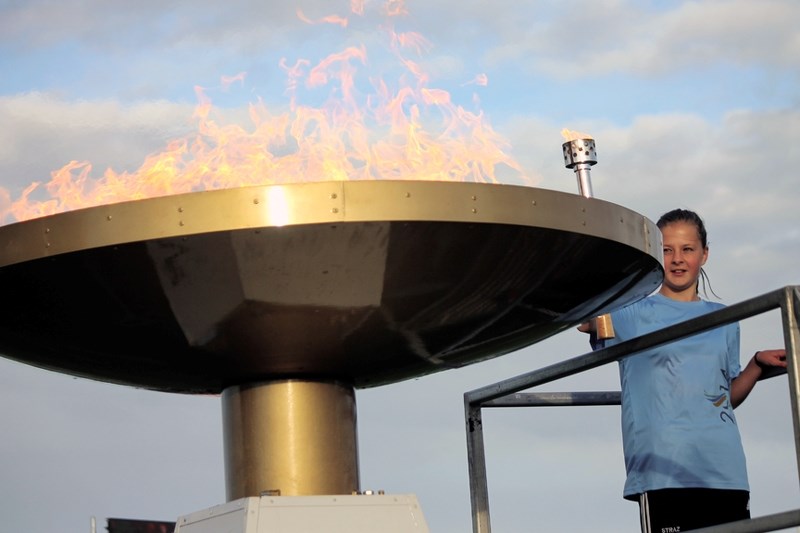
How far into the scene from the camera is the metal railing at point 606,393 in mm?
4988

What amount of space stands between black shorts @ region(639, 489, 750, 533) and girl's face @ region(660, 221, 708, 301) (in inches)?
35.6

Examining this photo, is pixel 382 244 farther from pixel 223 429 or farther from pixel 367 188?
pixel 223 429

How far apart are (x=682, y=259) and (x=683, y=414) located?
0.72 meters

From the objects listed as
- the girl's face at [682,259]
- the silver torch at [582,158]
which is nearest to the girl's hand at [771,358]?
the girl's face at [682,259]

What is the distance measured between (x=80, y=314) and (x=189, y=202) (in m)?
0.88

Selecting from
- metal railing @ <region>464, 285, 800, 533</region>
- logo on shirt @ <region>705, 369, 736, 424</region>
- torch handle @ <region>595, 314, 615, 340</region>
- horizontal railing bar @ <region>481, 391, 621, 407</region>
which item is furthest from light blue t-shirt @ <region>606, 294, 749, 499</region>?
horizontal railing bar @ <region>481, 391, 621, 407</region>

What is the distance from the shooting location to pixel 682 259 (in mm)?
6793

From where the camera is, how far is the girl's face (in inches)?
268

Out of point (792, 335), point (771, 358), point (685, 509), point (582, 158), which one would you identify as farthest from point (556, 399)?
point (792, 335)

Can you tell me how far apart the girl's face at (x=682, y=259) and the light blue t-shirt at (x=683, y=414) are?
0.12m

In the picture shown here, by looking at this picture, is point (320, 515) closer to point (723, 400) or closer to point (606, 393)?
point (723, 400)

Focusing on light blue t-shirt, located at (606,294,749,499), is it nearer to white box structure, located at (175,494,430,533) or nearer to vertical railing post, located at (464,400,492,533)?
vertical railing post, located at (464,400,492,533)

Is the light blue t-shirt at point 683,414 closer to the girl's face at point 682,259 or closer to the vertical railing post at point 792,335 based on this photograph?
the girl's face at point 682,259

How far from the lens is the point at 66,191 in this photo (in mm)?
5754
